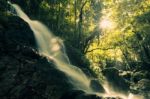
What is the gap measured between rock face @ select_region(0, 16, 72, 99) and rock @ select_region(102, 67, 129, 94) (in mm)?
13004

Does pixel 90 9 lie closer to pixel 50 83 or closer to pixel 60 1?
pixel 60 1

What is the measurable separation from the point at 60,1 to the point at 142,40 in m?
11.8

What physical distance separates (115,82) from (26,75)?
15785 millimetres

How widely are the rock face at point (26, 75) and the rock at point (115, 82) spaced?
42.7ft

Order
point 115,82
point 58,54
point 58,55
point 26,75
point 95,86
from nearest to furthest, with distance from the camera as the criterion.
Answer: point 26,75 < point 95,86 < point 58,55 < point 58,54 < point 115,82

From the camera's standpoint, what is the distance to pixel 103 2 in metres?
38.7

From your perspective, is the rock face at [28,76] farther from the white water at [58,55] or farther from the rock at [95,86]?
the rock at [95,86]

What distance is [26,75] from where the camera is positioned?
16891 mm

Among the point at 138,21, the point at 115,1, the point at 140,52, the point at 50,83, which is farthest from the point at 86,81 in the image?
the point at 140,52

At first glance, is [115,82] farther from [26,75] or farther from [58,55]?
[26,75]

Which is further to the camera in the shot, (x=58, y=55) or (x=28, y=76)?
(x=58, y=55)

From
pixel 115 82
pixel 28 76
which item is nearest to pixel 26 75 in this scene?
pixel 28 76

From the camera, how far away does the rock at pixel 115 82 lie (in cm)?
3013

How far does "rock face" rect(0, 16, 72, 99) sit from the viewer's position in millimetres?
16312
